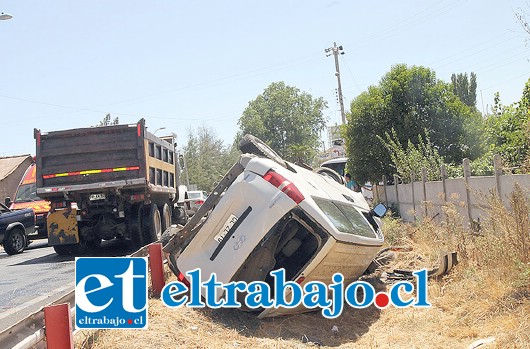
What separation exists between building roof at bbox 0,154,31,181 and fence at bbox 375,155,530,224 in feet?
93.1

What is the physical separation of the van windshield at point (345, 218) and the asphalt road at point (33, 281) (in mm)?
3827

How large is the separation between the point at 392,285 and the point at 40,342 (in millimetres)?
5122

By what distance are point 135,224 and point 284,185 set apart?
8124 millimetres

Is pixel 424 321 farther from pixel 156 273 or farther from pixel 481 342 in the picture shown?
pixel 156 273

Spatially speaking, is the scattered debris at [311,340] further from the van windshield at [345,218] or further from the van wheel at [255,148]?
the van wheel at [255,148]

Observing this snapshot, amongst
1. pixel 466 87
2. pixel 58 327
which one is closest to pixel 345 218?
pixel 58 327

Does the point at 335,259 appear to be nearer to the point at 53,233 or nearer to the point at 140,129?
the point at 140,129

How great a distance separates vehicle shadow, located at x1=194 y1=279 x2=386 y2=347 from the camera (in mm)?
6301

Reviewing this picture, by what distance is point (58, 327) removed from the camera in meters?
4.56

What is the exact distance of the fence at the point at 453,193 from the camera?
889 centimetres

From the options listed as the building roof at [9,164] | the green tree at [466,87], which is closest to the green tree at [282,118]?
the green tree at [466,87]

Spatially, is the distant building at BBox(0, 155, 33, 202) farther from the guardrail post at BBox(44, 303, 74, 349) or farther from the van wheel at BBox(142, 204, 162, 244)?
the guardrail post at BBox(44, 303, 74, 349)

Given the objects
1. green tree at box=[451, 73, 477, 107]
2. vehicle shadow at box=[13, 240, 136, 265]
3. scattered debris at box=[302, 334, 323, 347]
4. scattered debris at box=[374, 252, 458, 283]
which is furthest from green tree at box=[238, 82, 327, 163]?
scattered debris at box=[302, 334, 323, 347]

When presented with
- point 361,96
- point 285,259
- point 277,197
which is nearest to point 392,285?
point 285,259
